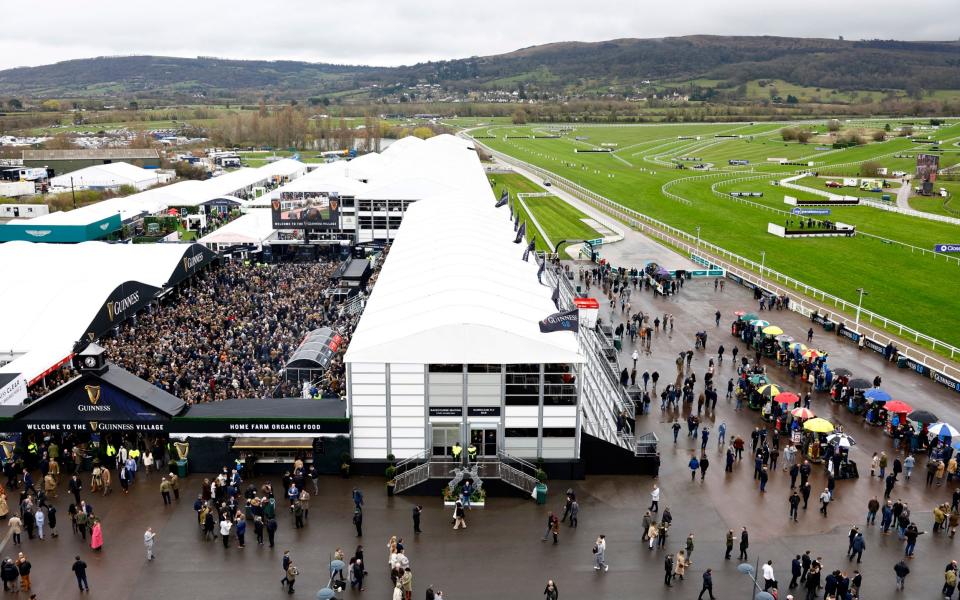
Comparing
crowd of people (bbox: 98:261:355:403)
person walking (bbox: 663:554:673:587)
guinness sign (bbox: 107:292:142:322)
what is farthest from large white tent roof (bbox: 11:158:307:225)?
person walking (bbox: 663:554:673:587)

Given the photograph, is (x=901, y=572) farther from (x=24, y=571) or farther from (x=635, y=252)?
(x=635, y=252)

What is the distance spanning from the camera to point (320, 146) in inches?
6403

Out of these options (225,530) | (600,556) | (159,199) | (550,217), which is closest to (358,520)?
(225,530)

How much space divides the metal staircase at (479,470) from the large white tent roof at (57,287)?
15.7m

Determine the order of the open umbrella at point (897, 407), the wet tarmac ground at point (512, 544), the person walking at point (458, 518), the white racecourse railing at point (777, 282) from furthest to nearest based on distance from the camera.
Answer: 1. the white racecourse railing at point (777, 282)
2. the open umbrella at point (897, 407)
3. the person walking at point (458, 518)
4. the wet tarmac ground at point (512, 544)

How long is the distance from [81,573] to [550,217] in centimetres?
6412

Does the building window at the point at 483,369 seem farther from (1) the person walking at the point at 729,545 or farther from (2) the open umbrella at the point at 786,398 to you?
(2) the open umbrella at the point at 786,398

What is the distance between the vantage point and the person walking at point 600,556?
63.3 ft

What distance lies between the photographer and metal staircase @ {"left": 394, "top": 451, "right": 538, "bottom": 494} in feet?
76.6

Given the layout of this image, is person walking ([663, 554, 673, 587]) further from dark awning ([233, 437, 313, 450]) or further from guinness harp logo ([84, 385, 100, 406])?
guinness harp logo ([84, 385, 100, 406])

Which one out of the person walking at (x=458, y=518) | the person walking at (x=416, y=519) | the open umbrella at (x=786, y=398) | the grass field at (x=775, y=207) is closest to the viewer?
the person walking at (x=416, y=519)

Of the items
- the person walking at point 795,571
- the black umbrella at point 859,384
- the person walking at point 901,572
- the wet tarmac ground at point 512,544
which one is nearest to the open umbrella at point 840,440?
the wet tarmac ground at point 512,544

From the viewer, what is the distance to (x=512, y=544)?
20688 millimetres

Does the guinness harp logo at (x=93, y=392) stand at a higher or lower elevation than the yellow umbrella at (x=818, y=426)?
higher
